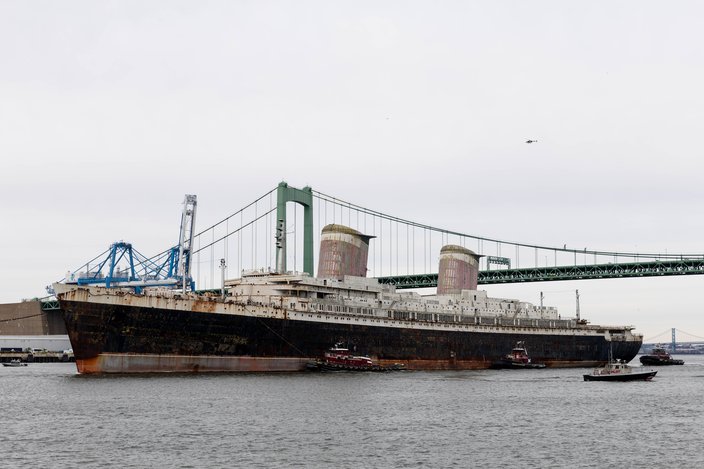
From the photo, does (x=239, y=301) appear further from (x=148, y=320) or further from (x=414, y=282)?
(x=414, y=282)

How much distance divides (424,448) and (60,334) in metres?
151

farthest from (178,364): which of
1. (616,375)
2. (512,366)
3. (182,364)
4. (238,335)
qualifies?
(512,366)

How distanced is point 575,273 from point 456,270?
154 feet

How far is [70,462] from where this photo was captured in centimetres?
3591

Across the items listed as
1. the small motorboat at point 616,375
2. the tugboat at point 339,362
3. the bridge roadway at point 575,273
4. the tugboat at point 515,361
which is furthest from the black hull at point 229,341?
the bridge roadway at point 575,273

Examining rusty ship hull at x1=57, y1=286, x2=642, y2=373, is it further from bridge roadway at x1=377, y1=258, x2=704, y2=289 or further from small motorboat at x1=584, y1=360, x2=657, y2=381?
bridge roadway at x1=377, y1=258, x2=704, y2=289

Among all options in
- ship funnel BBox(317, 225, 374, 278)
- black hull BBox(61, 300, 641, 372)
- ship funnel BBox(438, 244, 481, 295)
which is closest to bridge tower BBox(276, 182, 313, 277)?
ship funnel BBox(317, 225, 374, 278)

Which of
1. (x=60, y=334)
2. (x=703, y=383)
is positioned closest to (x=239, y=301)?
(x=703, y=383)

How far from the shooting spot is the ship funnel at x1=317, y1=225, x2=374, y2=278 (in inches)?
3789

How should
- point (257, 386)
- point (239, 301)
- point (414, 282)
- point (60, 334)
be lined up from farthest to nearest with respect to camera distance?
1. point (60, 334)
2. point (414, 282)
3. point (239, 301)
4. point (257, 386)

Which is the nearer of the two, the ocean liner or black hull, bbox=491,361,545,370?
the ocean liner

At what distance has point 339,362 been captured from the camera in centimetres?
8300

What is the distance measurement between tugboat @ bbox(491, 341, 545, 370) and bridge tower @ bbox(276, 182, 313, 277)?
24.2 metres

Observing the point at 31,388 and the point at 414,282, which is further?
the point at 414,282
